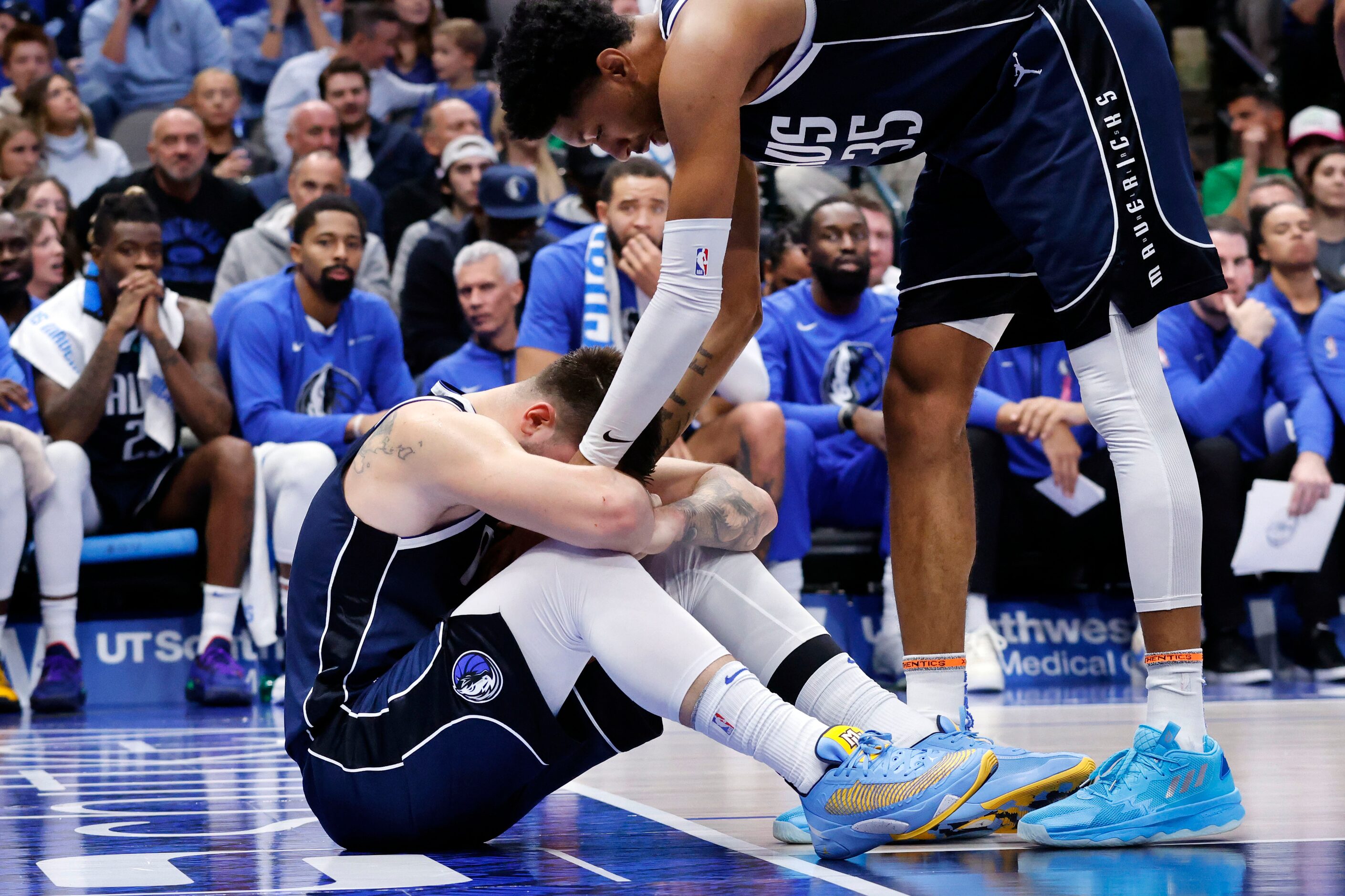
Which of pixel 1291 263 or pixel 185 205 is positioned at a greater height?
pixel 185 205

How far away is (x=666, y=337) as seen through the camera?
2289 mm

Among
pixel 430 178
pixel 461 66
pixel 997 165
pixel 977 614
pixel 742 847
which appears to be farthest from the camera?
pixel 461 66

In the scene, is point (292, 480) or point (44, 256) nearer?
point (292, 480)

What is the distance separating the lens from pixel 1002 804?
2.32m

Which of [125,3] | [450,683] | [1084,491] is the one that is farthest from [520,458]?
[125,3]

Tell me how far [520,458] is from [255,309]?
390 centimetres

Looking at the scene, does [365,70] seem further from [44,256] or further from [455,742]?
[455,742]

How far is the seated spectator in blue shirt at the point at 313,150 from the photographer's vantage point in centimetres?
759

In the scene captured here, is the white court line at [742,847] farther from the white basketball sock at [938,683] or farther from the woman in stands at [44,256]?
the woman in stands at [44,256]

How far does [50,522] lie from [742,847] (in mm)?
3800

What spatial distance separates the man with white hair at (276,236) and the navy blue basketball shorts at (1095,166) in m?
4.55

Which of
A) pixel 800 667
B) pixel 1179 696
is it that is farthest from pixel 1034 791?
pixel 800 667

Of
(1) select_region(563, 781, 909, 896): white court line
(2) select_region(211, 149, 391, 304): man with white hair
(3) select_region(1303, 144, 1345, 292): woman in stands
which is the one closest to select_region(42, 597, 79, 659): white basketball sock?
(2) select_region(211, 149, 391, 304): man with white hair

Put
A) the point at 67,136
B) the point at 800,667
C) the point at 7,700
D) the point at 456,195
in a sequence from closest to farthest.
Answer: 1. the point at 800,667
2. the point at 7,700
3. the point at 456,195
4. the point at 67,136
